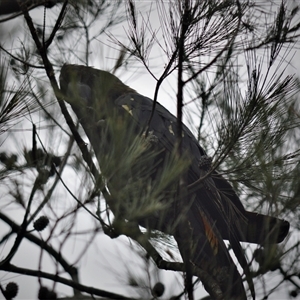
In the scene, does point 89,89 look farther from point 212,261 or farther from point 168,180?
point 168,180

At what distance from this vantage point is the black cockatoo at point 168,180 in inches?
77.3

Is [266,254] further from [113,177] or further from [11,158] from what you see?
[11,158]

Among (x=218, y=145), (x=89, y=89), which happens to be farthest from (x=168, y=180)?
A: (x=89, y=89)

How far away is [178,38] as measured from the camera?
6.84 feet

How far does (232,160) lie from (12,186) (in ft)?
2.77

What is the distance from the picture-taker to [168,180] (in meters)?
1.90

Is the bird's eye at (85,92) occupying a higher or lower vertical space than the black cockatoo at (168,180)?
higher

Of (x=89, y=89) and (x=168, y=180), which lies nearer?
→ (x=168, y=180)

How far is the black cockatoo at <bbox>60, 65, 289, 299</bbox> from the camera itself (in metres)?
1.96

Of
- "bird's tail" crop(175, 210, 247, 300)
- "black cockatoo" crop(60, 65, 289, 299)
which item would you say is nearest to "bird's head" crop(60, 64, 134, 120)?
"black cockatoo" crop(60, 65, 289, 299)

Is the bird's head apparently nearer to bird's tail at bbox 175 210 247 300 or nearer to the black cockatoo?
the black cockatoo

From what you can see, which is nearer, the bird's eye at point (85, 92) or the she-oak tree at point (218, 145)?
the she-oak tree at point (218, 145)

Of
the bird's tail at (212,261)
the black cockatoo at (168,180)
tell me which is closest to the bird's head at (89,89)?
the black cockatoo at (168,180)

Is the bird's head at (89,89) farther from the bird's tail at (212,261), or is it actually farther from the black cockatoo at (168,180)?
the bird's tail at (212,261)
